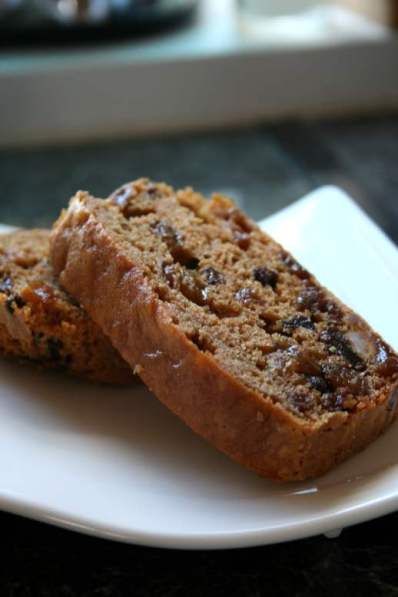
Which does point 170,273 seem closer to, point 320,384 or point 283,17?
point 320,384

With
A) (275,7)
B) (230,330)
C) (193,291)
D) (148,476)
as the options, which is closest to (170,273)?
(193,291)

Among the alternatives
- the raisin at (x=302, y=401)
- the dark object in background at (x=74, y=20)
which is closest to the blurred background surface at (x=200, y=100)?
the dark object in background at (x=74, y=20)

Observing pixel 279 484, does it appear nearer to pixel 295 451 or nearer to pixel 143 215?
pixel 295 451

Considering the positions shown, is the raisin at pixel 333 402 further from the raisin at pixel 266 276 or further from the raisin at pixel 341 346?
the raisin at pixel 266 276

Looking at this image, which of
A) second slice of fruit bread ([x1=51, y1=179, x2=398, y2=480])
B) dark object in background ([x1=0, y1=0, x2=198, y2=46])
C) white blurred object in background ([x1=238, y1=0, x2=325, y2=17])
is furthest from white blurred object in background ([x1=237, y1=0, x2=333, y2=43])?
second slice of fruit bread ([x1=51, y1=179, x2=398, y2=480])

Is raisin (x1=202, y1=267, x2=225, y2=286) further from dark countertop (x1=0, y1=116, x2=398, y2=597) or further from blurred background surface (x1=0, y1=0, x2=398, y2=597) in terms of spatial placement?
blurred background surface (x1=0, y1=0, x2=398, y2=597)

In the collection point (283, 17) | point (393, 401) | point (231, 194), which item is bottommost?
point (231, 194)

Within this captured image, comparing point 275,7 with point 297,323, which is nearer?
point 297,323
